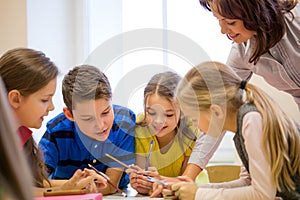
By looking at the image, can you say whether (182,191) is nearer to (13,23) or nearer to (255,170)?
(255,170)

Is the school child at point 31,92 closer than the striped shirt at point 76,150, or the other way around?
the school child at point 31,92

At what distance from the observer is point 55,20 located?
2.49 meters

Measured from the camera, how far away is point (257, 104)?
3.54ft

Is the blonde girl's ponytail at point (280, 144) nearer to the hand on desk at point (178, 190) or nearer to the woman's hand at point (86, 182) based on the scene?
the hand on desk at point (178, 190)

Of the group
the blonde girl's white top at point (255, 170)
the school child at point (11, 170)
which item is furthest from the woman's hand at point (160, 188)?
the school child at point (11, 170)

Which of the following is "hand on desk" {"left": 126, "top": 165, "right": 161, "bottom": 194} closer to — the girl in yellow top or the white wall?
the girl in yellow top

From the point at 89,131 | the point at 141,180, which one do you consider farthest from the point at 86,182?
the point at 89,131

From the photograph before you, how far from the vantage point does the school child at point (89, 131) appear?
147 centimetres

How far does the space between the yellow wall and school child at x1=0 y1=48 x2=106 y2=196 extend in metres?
0.98

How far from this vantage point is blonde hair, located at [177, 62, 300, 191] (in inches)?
40.2

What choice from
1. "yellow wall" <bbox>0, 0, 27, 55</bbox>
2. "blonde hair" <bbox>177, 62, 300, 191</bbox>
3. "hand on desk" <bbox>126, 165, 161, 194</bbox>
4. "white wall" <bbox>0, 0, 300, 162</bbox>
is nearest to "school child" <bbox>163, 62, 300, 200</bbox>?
"blonde hair" <bbox>177, 62, 300, 191</bbox>

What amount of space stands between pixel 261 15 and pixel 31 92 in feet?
2.25

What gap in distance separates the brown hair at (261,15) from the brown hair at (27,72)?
52 centimetres

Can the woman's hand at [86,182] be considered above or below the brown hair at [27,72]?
below
